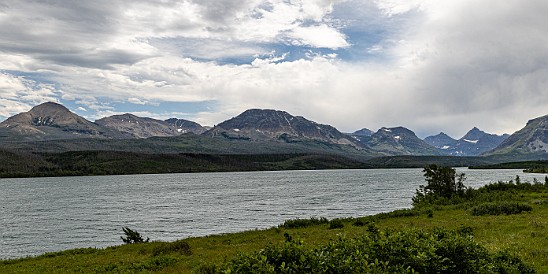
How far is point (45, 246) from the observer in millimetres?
63594

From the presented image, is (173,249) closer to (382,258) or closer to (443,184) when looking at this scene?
(382,258)

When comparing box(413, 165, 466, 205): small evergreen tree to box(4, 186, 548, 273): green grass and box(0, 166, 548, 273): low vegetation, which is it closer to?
box(0, 166, 548, 273): low vegetation

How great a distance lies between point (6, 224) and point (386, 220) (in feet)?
267

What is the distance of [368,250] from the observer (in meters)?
14.4

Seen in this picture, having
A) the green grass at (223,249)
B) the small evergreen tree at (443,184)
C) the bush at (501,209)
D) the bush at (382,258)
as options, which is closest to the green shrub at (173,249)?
the green grass at (223,249)

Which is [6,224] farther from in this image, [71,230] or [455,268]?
[455,268]

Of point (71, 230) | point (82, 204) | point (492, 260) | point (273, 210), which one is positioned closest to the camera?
point (492, 260)

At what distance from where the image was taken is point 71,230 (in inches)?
3118

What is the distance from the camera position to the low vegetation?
519 inches

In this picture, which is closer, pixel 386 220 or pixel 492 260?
pixel 492 260

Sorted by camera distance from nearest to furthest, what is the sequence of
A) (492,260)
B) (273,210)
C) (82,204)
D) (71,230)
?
(492,260) < (71,230) < (273,210) < (82,204)

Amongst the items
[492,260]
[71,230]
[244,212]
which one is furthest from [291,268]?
[244,212]

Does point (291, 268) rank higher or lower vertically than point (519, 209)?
higher

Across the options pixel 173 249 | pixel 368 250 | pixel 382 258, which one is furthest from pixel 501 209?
pixel 368 250
